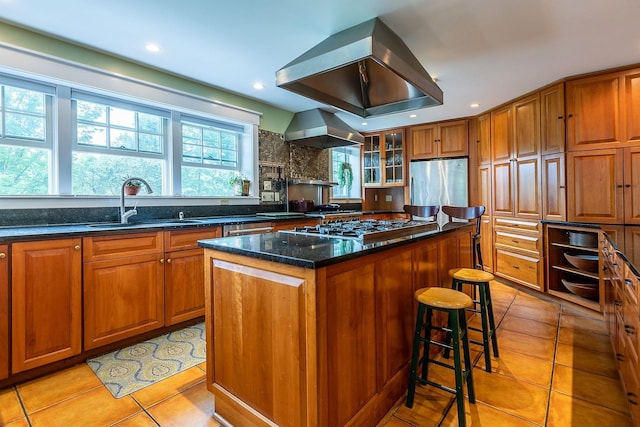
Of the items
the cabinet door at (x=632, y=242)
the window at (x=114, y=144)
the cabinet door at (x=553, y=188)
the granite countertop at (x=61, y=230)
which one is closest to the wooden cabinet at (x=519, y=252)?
the cabinet door at (x=553, y=188)

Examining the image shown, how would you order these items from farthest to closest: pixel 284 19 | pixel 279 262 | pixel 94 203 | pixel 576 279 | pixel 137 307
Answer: pixel 576 279, pixel 94 203, pixel 137 307, pixel 284 19, pixel 279 262

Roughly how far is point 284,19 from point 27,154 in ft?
7.35

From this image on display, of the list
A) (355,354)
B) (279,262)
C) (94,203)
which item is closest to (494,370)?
(355,354)

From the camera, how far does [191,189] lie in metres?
3.46

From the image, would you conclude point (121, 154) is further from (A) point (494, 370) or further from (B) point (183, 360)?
(A) point (494, 370)

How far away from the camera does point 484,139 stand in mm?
4453

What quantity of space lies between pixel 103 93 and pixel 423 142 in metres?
4.34

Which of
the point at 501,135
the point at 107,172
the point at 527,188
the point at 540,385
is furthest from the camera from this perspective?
the point at 501,135

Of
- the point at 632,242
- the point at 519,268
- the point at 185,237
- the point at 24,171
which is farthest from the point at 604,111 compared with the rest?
the point at 24,171

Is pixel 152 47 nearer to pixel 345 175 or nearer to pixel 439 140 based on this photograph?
pixel 345 175

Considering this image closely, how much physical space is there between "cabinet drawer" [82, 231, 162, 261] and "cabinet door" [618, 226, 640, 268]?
424cm

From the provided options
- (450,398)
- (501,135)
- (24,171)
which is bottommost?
(450,398)

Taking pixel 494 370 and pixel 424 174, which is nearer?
pixel 494 370

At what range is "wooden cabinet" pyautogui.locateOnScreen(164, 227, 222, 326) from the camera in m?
2.56
